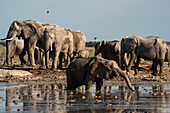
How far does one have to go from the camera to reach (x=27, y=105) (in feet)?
32.4

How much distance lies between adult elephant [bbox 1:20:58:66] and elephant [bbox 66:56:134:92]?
529 inches

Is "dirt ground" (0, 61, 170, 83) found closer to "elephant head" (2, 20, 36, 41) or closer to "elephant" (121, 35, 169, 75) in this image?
"elephant" (121, 35, 169, 75)

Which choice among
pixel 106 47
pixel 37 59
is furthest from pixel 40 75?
pixel 37 59

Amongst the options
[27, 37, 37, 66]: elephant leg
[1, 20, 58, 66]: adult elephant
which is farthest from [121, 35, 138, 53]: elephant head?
[27, 37, 37, 66]: elephant leg

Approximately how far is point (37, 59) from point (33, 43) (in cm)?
599

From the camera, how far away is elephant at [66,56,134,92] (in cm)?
1354

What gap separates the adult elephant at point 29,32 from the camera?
27.8 m

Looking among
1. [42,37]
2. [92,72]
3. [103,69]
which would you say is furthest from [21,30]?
[103,69]

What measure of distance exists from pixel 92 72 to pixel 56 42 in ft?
44.3

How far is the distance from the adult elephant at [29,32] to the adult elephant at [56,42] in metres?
1.37

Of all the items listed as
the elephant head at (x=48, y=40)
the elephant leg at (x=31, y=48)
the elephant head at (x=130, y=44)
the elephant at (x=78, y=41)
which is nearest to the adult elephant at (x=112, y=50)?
the elephant head at (x=130, y=44)

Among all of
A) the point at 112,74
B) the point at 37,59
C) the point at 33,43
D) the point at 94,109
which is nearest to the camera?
the point at 94,109

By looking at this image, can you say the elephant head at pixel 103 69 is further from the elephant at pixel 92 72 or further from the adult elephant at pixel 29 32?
the adult elephant at pixel 29 32

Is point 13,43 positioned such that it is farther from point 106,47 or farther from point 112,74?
point 112,74
